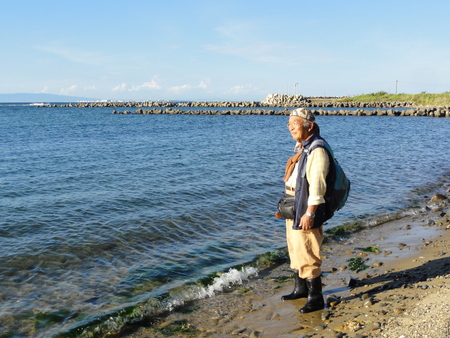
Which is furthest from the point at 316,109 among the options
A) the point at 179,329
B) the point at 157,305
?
the point at 179,329

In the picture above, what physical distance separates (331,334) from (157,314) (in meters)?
2.56

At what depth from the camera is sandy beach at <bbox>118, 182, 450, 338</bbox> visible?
4.95 m

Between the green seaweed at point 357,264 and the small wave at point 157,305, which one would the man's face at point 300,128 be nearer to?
the small wave at point 157,305

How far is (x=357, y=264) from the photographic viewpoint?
7.60m

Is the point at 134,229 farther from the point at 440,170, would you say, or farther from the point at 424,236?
the point at 440,170

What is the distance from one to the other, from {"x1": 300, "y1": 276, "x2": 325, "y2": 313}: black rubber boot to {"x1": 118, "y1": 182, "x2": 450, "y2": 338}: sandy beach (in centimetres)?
8

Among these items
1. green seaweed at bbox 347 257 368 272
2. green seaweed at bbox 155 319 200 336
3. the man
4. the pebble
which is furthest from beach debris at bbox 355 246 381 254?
green seaweed at bbox 155 319 200 336

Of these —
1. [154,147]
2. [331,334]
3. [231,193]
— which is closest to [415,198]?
[231,193]

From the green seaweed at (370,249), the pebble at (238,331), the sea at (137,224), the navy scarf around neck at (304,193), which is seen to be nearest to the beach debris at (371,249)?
the green seaweed at (370,249)

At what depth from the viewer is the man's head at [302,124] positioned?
529cm

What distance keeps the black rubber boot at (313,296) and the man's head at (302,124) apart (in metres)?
1.96

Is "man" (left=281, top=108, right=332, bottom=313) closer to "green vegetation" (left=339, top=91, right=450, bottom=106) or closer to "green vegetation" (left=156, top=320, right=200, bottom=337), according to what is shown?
"green vegetation" (left=156, top=320, right=200, bottom=337)

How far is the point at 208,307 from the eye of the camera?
6273mm

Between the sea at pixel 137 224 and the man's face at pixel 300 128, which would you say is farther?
the sea at pixel 137 224
